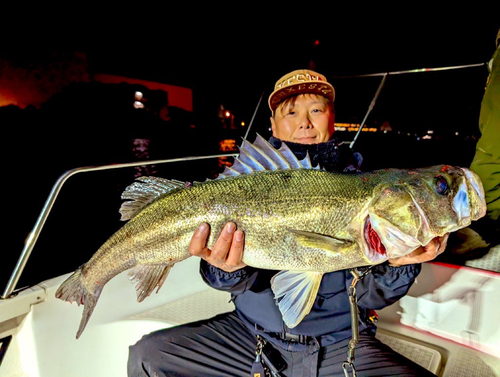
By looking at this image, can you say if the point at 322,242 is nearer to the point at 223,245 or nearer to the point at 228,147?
the point at 223,245

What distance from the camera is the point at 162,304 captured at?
3281 millimetres

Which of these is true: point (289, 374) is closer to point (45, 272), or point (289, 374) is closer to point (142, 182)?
point (142, 182)

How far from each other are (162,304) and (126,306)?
426 mm

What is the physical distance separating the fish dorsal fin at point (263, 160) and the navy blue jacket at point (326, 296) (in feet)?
2.15

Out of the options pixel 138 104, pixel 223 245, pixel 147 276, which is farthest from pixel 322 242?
pixel 138 104

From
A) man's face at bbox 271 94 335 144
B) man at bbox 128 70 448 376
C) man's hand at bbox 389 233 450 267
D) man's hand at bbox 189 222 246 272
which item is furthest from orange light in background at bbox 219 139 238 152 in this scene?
man's hand at bbox 389 233 450 267

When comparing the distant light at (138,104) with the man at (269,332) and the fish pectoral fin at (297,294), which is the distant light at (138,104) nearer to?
the man at (269,332)

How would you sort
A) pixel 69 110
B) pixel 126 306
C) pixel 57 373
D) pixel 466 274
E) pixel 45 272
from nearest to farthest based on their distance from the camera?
pixel 57 373 → pixel 466 274 → pixel 126 306 → pixel 45 272 → pixel 69 110

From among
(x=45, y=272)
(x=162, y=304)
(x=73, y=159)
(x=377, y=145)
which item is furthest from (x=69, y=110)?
(x=162, y=304)

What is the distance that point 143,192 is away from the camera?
6.52ft

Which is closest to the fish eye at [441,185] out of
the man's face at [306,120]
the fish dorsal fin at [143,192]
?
the man's face at [306,120]

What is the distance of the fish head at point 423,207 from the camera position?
1572 millimetres

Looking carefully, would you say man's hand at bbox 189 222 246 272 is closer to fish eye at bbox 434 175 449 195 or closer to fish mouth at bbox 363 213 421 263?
fish mouth at bbox 363 213 421 263

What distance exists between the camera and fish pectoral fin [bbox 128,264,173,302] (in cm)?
188
